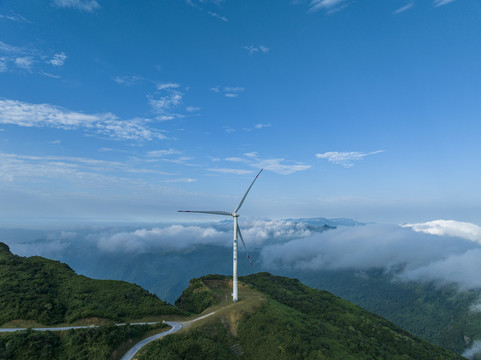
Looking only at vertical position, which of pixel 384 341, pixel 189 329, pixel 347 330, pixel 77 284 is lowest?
pixel 384 341

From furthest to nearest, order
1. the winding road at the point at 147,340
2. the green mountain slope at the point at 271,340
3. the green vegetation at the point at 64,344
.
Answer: the green mountain slope at the point at 271,340, the winding road at the point at 147,340, the green vegetation at the point at 64,344

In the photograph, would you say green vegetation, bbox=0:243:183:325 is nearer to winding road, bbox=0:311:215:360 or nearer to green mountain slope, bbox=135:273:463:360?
winding road, bbox=0:311:215:360

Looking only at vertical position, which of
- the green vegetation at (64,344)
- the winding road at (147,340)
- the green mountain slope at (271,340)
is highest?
the green vegetation at (64,344)

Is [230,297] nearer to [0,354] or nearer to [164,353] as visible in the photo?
[164,353]

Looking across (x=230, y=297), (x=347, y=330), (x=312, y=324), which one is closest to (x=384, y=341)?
(x=347, y=330)

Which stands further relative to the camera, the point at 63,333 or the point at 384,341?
the point at 384,341

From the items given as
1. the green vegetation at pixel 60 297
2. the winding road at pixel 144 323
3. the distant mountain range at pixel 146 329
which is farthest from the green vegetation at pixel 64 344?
the green vegetation at pixel 60 297

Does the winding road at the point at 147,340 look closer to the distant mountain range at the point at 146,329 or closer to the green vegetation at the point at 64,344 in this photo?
the green vegetation at the point at 64,344
